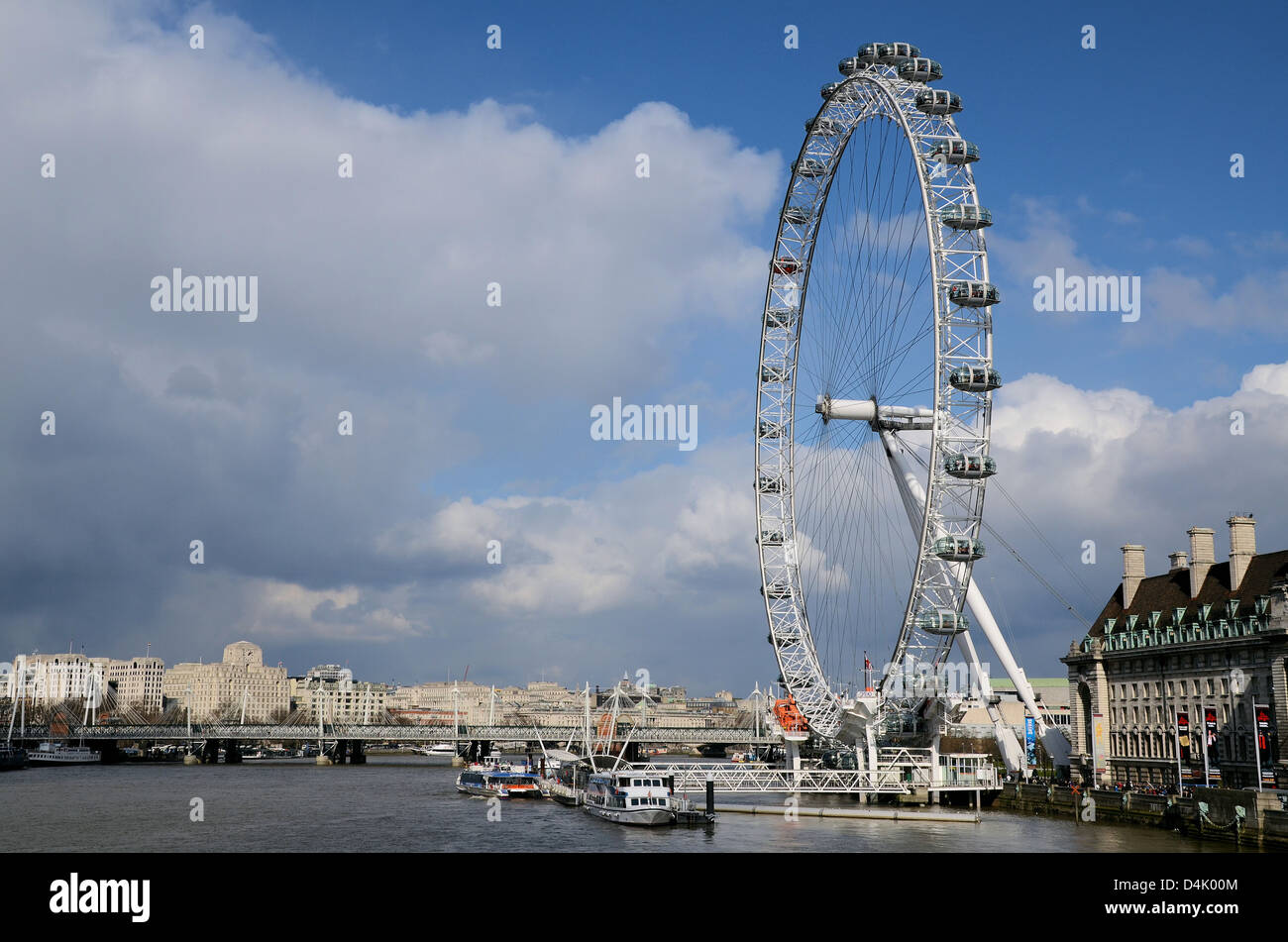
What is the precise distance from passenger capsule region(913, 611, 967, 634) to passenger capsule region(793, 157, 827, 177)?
30.9 metres

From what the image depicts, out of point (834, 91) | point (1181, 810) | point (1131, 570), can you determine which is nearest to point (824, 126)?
point (834, 91)

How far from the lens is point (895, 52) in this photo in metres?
72.4

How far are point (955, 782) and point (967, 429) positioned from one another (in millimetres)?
25806

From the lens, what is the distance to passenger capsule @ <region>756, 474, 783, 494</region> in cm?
9006

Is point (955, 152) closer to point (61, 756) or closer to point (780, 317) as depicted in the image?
point (780, 317)

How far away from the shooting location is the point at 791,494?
89.6 metres

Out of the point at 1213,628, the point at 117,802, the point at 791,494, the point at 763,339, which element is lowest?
the point at 117,802

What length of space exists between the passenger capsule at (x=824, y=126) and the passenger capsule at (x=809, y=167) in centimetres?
234

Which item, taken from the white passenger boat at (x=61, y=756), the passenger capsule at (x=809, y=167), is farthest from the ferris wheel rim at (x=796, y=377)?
the white passenger boat at (x=61, y=756)
